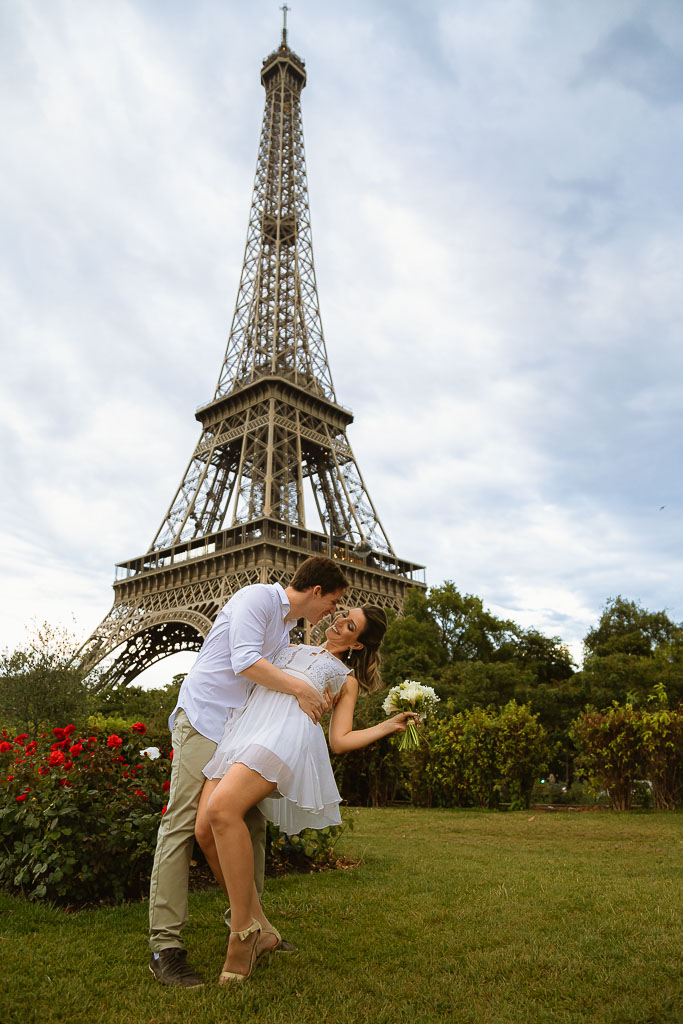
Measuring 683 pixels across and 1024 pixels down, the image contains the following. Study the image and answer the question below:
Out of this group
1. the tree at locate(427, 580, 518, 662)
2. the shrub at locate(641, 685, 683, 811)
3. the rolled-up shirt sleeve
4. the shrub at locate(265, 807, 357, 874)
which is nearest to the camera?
the rolled-up shirt sleeve

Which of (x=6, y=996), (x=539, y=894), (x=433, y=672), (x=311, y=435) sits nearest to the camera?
(x=6, y=996)

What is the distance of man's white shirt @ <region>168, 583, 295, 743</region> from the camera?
3270 mm

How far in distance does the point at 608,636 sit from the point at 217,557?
17401 mm

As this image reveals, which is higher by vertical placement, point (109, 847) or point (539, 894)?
point (109, 847)

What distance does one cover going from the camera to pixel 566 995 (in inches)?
113

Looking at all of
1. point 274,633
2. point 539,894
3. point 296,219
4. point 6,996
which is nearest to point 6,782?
point 6,996

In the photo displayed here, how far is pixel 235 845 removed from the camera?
3.02 meters

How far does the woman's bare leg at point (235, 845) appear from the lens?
3.01 meters

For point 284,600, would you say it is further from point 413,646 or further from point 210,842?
point 413,646

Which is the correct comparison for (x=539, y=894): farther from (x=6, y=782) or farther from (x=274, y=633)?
(x=6, y=782)

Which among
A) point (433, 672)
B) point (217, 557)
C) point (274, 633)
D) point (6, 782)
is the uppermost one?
point (217, 557)

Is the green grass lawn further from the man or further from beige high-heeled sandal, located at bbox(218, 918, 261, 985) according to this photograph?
the man

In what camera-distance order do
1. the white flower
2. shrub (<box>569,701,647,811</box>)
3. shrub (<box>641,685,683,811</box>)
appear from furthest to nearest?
1. shrub (<box>569,701,647,811</box>)
2. shrub (<box>641,685,683,811</box>)
3. the white flower

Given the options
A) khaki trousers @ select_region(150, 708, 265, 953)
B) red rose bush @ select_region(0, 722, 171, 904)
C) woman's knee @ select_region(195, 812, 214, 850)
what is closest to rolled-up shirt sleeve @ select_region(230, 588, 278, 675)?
khaki trousers @ select_region(150, 708, 265, 953)
